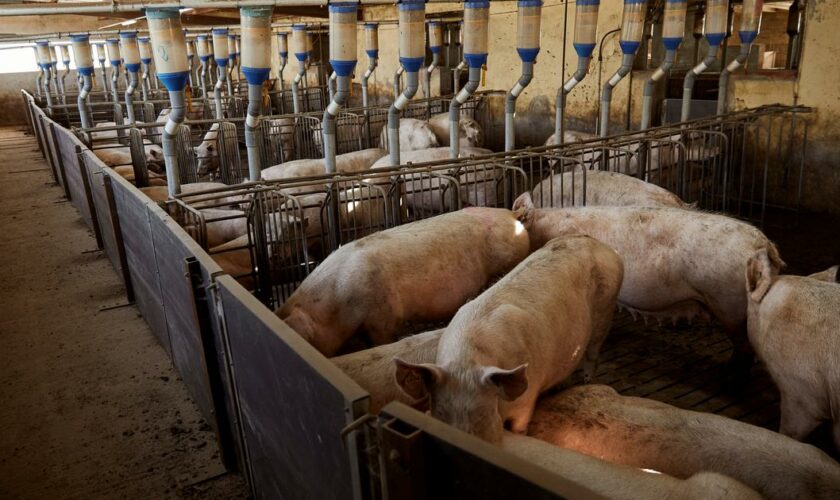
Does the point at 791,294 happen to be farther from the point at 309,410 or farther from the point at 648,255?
the point at 309,410

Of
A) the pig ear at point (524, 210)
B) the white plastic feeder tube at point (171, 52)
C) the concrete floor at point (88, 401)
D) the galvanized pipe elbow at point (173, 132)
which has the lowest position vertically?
the concrete floor at point (88, 401)

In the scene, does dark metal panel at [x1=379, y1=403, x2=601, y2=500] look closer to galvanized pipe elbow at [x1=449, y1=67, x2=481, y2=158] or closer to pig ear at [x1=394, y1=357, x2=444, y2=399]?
pig ear at [x1=394, y1=357, x2=444, y2=399]

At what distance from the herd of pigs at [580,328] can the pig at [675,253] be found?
0.4 inches

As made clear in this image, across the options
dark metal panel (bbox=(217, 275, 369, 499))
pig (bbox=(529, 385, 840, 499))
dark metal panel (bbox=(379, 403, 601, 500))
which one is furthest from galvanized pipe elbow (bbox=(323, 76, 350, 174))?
dark metal panel (bbox=(379, 403, 601, 500))

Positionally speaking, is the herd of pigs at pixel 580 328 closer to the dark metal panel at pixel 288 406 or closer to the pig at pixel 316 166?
the dark metal panel at pixel 288 406

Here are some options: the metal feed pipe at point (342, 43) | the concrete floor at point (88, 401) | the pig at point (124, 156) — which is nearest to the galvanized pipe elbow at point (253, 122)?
the metal feed pipe at point (342, 43)

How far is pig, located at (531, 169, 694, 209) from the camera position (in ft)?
19.0

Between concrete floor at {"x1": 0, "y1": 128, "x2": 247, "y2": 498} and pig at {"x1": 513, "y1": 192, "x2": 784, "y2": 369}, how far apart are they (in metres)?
2.95

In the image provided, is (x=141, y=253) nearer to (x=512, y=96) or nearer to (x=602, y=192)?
(x=512, y=96)

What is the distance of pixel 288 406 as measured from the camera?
2223 millimetres

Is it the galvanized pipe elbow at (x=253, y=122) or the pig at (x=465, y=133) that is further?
the pig at (x=465, y=133)

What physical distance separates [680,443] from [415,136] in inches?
327

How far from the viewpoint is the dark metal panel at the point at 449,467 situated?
1335 mm

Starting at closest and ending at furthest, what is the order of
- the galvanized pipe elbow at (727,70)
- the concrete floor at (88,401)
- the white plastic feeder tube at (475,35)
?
the concrete floor at (88,401), the white plastic feeder tube at (475,35), the galvanized pipe elbow at (727,70)
